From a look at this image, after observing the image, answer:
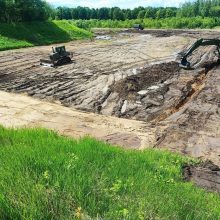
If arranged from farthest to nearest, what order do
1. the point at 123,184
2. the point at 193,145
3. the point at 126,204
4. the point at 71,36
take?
the point at 71,36, the point at 193,145, the point at 123,184, the point at 126,204

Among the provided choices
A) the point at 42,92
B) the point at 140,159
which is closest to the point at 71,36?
the point at 42,92

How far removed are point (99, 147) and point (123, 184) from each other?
2.35 m

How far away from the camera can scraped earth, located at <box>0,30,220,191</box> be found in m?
12.5

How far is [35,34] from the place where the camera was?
38188mm

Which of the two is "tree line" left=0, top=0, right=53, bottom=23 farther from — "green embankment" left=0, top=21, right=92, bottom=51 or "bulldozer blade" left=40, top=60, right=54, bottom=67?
"bulldozer blade" left=40, top=60, right=54, bottom=67

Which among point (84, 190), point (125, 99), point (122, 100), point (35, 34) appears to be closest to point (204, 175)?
point (84, 190)

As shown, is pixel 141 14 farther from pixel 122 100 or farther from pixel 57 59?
pixel 122 100

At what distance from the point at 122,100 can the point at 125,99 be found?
0.63 ft

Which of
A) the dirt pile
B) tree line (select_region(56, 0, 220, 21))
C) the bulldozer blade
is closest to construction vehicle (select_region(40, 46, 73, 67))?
the bulldozer blade

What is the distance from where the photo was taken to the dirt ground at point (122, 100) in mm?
12461

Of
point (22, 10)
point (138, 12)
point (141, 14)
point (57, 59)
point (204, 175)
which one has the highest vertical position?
point (22, 10)

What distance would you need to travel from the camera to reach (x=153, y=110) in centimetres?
1539

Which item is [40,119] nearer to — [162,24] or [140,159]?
[140,159]

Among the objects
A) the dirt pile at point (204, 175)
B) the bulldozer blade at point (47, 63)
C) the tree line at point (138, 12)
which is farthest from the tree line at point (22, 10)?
the tree line at point (138, 12)
